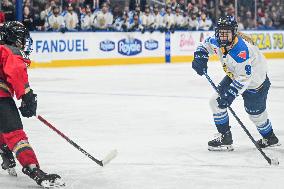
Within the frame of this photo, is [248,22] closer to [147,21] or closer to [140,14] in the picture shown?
[147,21]

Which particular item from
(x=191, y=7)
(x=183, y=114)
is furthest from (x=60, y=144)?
(x=191, y=7)

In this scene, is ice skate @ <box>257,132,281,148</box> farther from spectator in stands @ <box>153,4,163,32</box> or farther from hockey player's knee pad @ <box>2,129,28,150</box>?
spectator in stands @ <box>153,4,163,32</box>

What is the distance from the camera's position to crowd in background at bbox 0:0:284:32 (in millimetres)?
20172

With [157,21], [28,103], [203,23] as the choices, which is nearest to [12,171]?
[28,103]

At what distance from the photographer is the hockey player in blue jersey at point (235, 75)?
620 cm

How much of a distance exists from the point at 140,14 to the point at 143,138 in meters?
15.7

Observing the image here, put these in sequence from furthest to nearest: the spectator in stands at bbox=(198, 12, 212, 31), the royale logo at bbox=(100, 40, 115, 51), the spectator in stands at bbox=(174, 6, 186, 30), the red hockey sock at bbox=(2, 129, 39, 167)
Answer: the spectator in stands at bbox=(198, 12, 212, 31), the spectator in stands at bbox=(174, 6, 186, 30), the royale logo at bbox=(100, 40, 115, 51), the red hockey sock at bbox=(2, 129, 39, 167)

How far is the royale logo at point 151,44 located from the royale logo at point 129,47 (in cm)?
25

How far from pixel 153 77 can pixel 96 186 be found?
11605mm

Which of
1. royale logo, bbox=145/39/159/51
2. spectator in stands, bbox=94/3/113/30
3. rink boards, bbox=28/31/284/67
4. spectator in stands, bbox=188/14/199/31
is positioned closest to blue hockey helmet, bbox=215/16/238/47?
rink boards, bbox=28/31/284/67

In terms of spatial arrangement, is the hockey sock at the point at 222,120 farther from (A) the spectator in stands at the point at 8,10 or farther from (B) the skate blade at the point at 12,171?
(A) the spectator in stands at the point at 8,10

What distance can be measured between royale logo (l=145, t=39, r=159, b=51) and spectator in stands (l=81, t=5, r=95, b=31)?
Result: 211 centimetres

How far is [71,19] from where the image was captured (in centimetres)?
2053

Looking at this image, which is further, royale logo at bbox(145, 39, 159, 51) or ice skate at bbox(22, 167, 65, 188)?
royale logo at bbox(145, 39, 159, 51)
